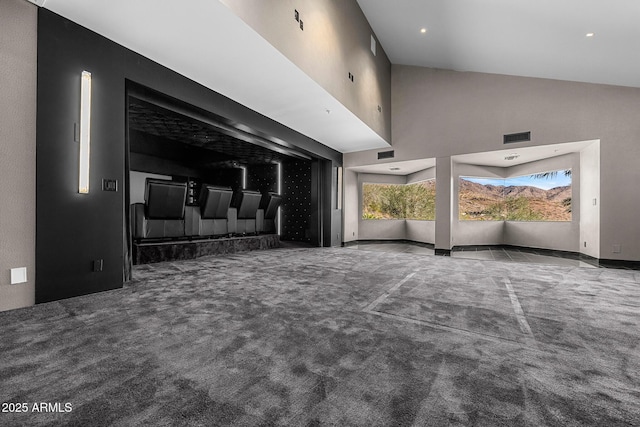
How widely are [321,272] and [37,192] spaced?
3.34 m

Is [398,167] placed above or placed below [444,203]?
above

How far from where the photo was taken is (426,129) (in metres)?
7.54

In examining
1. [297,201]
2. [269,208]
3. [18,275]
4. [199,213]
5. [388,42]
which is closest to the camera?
[18,275]

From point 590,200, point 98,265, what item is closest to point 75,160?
point 98,265

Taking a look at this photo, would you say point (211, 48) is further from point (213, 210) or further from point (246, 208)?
point (246, 208)

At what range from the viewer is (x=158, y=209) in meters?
5.14

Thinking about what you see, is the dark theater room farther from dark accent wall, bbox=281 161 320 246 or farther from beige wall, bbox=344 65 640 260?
dark accent wall, bbox=281 161 320 246

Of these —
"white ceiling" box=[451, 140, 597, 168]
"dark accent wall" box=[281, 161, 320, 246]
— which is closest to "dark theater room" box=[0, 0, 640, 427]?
"white ceiling" box=[451, 140, 597, 168]

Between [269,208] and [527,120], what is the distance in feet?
21.6

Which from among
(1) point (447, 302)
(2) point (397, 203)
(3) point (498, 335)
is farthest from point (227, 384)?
(2) point (397, 203)

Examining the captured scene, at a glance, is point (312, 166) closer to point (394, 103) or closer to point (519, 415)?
point (394, 103)

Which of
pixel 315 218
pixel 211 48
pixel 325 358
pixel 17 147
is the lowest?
pixel 325 358

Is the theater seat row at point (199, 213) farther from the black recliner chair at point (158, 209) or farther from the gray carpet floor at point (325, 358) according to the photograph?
the gray carpet floor at point (325, 358)

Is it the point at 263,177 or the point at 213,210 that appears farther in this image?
the point at 263,177
